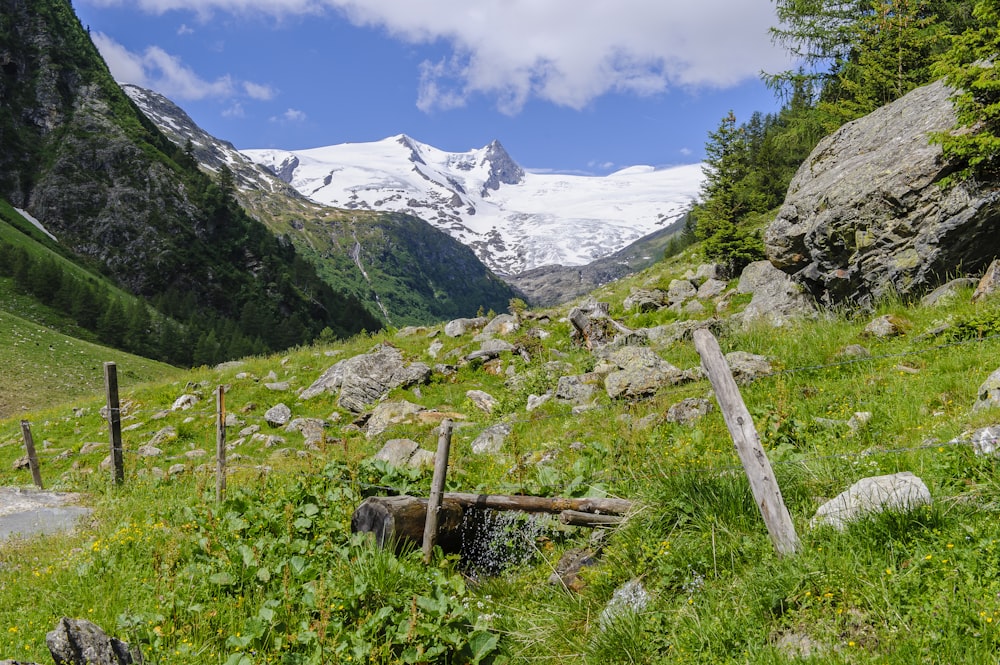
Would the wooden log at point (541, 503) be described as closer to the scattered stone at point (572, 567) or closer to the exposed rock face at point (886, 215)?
the scattered stone at point (572, 567)

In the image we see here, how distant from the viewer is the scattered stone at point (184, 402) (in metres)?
20.6

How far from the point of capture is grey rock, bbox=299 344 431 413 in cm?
1925

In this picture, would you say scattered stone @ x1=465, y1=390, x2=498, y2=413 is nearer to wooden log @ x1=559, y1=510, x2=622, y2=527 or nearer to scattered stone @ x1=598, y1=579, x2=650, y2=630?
wooden log @ x1=559, y1=510, x2=622, y2=527

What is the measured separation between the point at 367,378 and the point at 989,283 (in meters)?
17.2

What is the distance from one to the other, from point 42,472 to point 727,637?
19928 millimetres

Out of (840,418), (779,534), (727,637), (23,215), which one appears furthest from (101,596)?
(23,215)

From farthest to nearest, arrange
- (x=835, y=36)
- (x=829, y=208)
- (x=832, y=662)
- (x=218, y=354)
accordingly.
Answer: (x=218, y=354) < (x=835, y=36) < (x=829, y=208) < (x=832, y=662)

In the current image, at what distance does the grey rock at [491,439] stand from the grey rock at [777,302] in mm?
7695

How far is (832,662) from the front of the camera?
12.6 ft

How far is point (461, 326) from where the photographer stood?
2408 centimetres

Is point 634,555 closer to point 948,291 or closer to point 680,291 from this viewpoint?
point 948,291

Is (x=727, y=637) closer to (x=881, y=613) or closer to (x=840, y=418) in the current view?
(x=881, y=613)

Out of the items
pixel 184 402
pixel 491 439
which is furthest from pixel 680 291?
pixel 184 402

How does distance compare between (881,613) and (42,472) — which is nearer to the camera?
(881,613)
